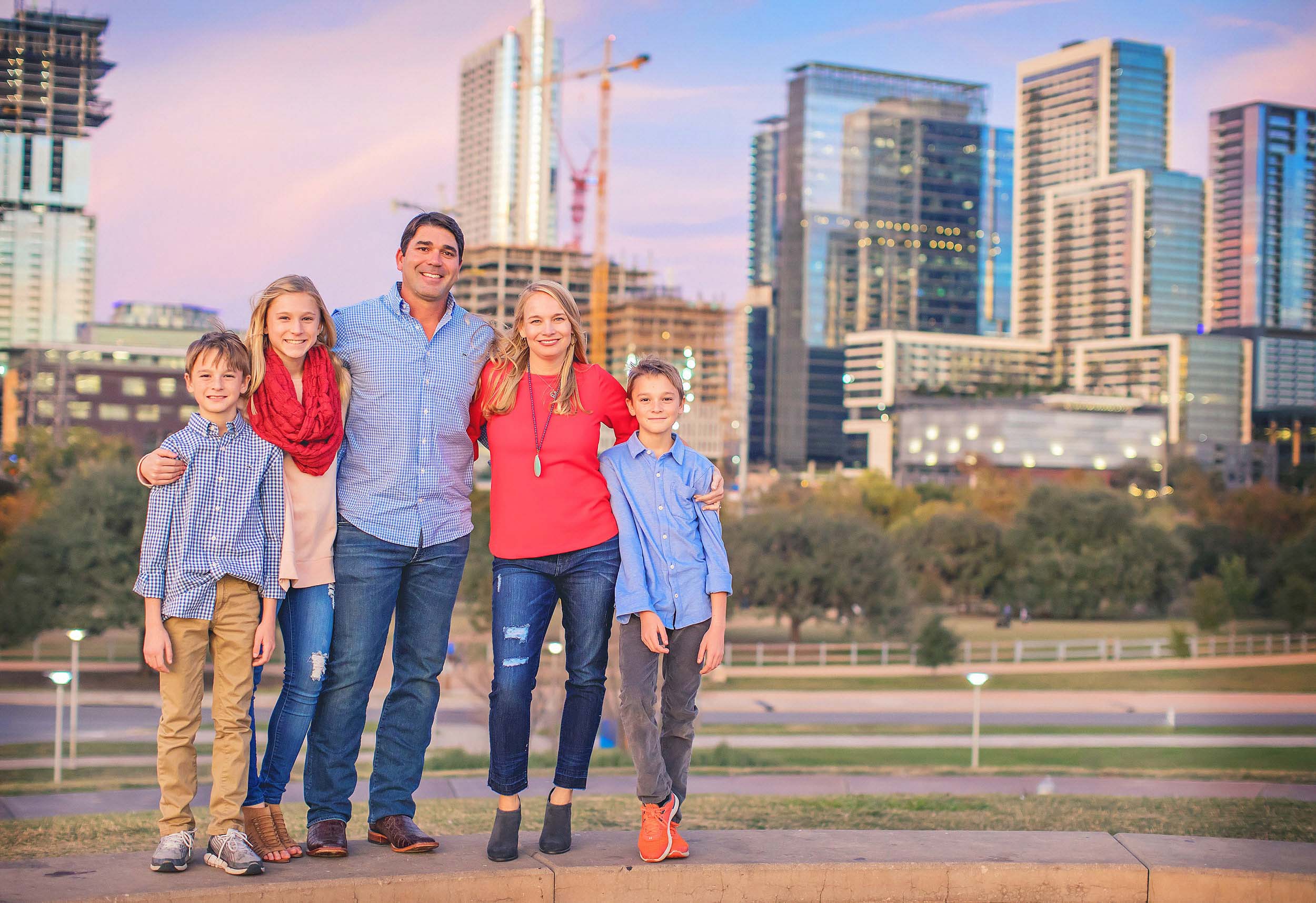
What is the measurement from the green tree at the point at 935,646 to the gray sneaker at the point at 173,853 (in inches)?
1513

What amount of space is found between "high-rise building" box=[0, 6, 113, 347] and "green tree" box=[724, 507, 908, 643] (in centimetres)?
7100

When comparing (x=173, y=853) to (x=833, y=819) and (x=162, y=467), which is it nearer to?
(x=162, y=467)

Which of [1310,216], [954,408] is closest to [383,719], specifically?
[954,408]

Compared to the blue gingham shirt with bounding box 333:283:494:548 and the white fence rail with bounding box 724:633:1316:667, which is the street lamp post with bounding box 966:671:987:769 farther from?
the white fence rail with bounding box 724:633:1316:667

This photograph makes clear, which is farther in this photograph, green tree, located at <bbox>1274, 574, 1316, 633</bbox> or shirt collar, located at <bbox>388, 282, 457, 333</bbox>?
green tree, located at <bbox>1274, 574, 1316, 633</bbox>

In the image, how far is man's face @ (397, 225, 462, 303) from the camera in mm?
4430

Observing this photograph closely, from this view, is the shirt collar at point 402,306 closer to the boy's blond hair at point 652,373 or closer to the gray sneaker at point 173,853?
the boy's blond hair at point 652,373

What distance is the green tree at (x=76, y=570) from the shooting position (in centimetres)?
3759

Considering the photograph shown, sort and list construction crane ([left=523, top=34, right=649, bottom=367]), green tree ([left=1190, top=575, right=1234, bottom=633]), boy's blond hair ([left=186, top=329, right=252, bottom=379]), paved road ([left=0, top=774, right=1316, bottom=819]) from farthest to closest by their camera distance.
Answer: construction crane ([left=523, top=34, right=649, bottom=367]), green tree ([left=1190, top=575, right=1234, bottom=633]), paved road ([left=0, top=774, right=1316, bottom=819]), boy's blond hair ([left=186, top=329, right=252, bottom=379])

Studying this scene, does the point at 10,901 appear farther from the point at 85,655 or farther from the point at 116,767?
the point at 85,655

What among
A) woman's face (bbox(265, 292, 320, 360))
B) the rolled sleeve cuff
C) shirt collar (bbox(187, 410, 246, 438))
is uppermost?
woman's face (bbox(265, 292, 320, 360))

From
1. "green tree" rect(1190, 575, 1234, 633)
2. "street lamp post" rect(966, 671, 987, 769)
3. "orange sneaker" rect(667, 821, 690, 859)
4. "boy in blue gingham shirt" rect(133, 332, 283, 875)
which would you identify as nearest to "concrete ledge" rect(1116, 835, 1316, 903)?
"orange sneaker" rect(667, 821, 690, 859)

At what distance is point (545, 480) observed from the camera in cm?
432

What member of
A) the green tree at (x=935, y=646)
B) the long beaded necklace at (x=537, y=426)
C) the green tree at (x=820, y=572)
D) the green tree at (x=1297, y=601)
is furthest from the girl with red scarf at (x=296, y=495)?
the green tree at (x=1297, y=601)
